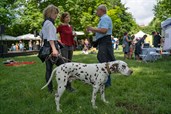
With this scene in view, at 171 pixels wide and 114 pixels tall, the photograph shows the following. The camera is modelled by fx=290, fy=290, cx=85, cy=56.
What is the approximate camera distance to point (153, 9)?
65500 millimetres

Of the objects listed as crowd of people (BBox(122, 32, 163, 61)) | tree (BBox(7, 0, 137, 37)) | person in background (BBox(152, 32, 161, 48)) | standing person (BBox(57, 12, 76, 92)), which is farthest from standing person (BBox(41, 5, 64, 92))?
tree (BBox(7, 0, 137, 37))

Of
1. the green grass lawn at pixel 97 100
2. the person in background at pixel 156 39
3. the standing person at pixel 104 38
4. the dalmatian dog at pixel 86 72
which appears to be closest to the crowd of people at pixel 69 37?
the standing person at pixel 104 38

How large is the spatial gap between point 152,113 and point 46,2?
43.5 meters

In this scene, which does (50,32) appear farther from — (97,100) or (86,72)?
(97,100)

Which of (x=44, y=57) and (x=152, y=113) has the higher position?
(x=44, y=57)

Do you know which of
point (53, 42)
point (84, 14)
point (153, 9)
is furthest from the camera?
point (153, 9)

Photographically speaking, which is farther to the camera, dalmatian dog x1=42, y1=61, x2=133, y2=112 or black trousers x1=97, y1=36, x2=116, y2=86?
black trousers x1=97, y1=36, x2=116, y2=86

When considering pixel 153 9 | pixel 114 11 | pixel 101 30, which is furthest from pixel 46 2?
pixel 101 30

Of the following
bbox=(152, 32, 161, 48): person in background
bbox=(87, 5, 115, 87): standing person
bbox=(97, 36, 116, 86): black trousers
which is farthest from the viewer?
bbox=(152, 32, 161, 48): person in background

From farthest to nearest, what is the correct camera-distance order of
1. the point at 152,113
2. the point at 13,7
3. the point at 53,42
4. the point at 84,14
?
the point at 84,14 < the point at 13,7 < the point at 53,42 < the point at 152,113

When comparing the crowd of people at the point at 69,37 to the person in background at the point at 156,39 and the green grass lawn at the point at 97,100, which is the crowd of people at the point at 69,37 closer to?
the green grass lawn at the point at 97,100

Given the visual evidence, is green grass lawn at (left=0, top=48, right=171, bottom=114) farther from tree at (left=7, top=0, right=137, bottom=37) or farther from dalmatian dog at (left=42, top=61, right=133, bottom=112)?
tree at (left=7, top=0, right=137, bottom=37)

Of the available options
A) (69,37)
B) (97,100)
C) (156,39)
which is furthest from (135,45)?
(97,100)

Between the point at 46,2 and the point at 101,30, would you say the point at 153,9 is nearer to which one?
the point at 46,2
